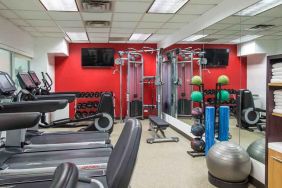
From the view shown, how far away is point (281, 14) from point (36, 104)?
291 cm

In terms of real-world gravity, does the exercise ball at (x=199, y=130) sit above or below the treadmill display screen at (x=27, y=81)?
below

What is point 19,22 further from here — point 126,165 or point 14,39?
point 126,165

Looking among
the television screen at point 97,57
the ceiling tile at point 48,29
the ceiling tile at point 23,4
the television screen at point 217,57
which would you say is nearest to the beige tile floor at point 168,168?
the television screen at point 217,57

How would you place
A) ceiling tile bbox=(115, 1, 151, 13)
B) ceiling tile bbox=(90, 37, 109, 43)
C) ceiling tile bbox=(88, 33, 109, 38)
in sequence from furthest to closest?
ceiling tile bbox=(90, 37, 109, 43) → ceiling tile bbox=(88, 33, 109, 38) → ceiling tile bbox=(115, 1, 151, 13)

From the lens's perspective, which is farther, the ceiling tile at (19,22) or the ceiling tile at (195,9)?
the ceiling tile at (19,22)

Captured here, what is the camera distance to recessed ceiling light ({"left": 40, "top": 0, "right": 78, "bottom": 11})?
13.6 feet

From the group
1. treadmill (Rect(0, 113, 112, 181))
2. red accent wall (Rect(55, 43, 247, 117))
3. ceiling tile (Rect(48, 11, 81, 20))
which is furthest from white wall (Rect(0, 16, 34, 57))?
treadmill (Rect(0, 113, 112, 181))

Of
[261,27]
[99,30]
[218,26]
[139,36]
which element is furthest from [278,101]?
[139,36]

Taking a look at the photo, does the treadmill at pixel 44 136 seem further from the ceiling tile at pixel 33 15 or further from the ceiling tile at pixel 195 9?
the ceiling tile at pixel 195 9

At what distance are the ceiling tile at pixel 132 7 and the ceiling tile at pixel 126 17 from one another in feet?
0.90

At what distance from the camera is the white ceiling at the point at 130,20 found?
3.76 metres

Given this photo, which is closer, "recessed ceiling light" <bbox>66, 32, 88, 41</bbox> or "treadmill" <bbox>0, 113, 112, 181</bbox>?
"treadmill" <bbox>0, 113, 112, 181</bbox>

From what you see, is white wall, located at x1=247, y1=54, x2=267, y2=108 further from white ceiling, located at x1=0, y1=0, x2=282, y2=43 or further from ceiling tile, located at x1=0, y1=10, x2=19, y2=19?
ceiling tile, located at x1=0, y1=10, x2=19, y2=19

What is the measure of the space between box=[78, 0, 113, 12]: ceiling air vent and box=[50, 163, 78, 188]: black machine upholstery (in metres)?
3.65
